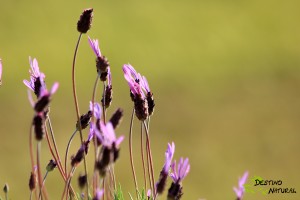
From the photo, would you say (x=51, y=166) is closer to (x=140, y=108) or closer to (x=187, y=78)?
(x=140, y=108)


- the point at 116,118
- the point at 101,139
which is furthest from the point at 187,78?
the point at 101,139

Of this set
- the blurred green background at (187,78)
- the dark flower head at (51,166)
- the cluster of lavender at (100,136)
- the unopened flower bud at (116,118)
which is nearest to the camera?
the cluster of lavender at (100,136)

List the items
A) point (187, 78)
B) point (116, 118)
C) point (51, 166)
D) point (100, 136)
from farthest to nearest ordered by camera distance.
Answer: point (187, 78)
point (51, 166)
point (116, 118)
point (100, 136)

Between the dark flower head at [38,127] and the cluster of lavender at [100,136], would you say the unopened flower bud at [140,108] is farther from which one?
the dark flower head at [38,127]

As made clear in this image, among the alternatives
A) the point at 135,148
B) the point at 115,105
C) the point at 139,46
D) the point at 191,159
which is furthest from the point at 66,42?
the point at 191,159

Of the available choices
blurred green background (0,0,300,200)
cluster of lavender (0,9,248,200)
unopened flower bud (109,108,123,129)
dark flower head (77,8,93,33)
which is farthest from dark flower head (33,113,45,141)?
blurred green background (0,0,300,200)

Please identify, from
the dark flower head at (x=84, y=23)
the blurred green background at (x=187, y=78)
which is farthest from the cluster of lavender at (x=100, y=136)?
Result: the blurred green background at (x=187, y=78)

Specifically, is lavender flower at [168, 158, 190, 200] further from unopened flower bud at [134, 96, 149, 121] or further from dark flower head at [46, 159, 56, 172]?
dark flower head at [46, 159, 56, 172]

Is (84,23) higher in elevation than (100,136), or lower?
higher
